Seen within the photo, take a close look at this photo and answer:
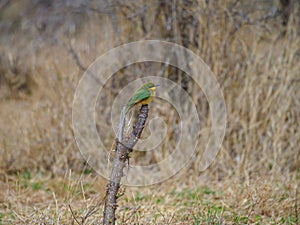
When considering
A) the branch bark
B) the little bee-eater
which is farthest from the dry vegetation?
the little bee-eater

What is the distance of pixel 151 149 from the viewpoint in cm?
539

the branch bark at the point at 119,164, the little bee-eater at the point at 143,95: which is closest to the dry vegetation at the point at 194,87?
the branch bark at the point at 119,164

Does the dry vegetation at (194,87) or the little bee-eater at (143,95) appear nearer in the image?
the little bee-eater at (143,95)

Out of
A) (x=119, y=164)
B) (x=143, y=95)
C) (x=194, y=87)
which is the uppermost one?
(x=194, y=87)

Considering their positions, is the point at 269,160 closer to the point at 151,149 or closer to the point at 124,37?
the point at 151,149

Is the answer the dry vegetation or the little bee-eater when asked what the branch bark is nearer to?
the little bee-eater

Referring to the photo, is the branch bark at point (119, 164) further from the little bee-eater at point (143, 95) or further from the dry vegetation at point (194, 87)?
the dry vegetation at point (194, 87)

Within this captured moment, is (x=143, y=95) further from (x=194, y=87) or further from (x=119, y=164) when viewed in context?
(x=194, y=87)

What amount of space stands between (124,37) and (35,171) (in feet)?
5.80

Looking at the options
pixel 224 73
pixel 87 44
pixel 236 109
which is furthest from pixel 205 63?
pixel 87 44

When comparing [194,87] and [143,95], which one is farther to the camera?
[194,87]

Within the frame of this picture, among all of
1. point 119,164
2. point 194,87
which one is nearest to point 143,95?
point 119,164

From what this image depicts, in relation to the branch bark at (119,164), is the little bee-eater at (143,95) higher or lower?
higher

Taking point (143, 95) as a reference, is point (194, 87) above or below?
above
